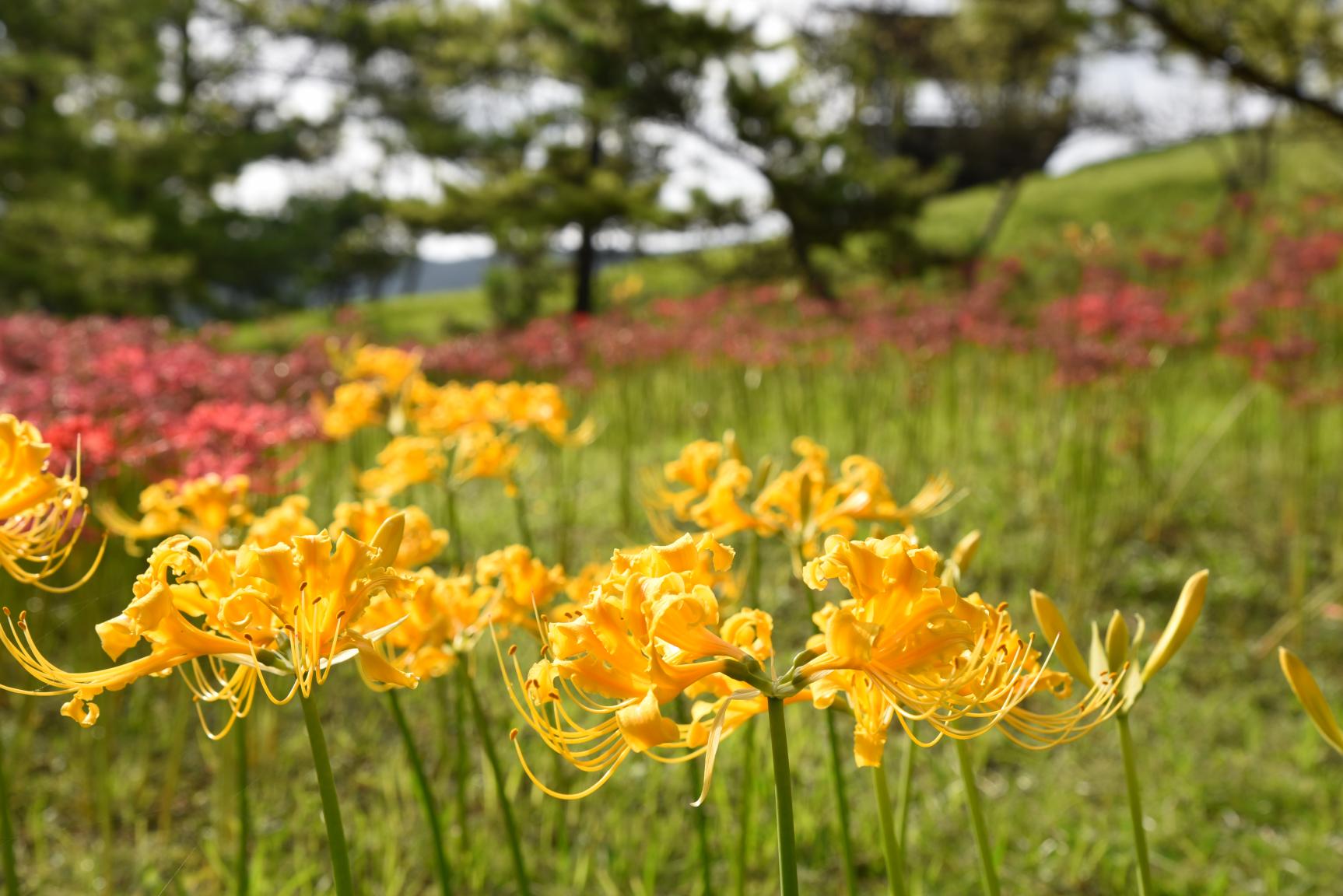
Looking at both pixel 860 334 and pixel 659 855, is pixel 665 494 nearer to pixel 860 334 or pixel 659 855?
pixel 659 855

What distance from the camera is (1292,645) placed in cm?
339

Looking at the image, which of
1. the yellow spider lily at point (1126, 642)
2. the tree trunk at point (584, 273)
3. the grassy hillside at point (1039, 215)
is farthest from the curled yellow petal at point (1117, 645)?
the tree trunk at point (584, 273)

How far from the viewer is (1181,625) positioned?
100 cm

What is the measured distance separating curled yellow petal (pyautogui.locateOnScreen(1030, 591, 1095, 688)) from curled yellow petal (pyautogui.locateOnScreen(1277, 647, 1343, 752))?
0.58 ft

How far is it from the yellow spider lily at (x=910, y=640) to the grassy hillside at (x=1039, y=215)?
12138 mm

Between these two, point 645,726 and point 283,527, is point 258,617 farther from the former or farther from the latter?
point 283,527

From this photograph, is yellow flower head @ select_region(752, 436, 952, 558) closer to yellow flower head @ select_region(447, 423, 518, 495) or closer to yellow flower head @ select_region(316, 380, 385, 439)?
yellow flower head @ select_region(447, 423, 518, 495)

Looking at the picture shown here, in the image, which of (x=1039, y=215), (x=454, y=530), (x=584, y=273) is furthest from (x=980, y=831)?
(x=1039, y=215)

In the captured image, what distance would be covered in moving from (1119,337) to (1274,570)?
126cm

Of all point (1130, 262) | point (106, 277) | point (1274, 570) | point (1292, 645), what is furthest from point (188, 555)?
point (106, 277)

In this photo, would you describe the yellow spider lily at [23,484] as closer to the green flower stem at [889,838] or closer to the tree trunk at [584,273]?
the green flower stem at [889,838]

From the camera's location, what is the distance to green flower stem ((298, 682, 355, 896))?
0.84 m

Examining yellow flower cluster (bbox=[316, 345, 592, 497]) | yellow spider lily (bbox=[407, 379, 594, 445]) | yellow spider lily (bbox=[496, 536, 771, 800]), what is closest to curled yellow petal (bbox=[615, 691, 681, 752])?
yellow spider lily (bbox=[496, 536, 771, 800])

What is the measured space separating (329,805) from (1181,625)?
85cm
